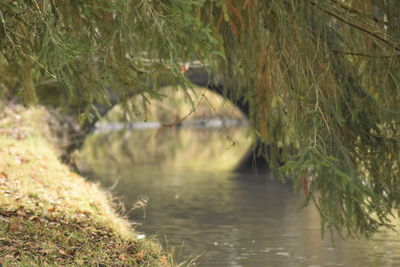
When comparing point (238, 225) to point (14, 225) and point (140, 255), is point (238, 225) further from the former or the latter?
point (14, 225)

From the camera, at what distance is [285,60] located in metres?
8.82

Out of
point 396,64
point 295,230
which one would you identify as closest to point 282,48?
point 396,64

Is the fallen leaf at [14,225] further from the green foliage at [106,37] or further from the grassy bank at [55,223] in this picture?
the green foliage at [106,37]

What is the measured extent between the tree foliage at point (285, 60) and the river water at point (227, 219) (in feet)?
3.21

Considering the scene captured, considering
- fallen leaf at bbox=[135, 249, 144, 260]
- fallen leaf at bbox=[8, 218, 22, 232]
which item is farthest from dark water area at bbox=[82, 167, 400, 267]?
fallen leaf at bbox=[8, 218, 22, 232]

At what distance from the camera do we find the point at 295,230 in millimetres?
14992

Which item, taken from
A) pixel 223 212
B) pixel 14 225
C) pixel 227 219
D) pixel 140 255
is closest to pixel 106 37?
pixel 14 225

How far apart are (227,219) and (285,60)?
8.06m

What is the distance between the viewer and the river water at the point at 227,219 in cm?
1226

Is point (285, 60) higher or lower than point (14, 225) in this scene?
higher

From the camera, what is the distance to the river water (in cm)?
1226

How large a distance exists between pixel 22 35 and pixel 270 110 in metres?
2.61

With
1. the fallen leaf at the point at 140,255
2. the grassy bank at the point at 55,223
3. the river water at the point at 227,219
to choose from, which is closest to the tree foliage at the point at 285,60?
the river water at the point at 227,219

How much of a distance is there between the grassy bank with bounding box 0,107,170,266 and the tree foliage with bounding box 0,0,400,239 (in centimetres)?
149
